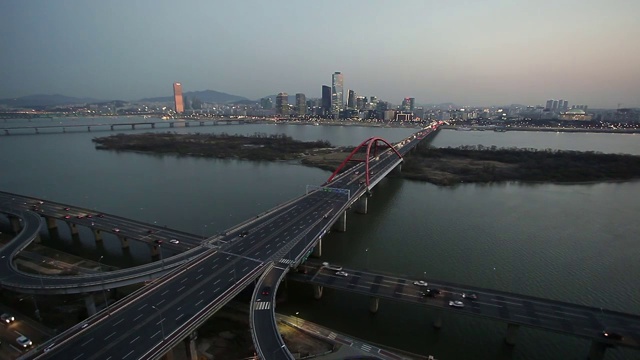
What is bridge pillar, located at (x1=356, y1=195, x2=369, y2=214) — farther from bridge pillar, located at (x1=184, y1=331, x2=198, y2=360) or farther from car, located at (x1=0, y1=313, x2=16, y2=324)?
car, located at (x1=0, y1=313, x2=16, y2=324)

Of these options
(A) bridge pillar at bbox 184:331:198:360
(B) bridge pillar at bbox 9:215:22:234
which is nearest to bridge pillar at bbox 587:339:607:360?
(A) bridge pillar at bbox 184:331:198:360

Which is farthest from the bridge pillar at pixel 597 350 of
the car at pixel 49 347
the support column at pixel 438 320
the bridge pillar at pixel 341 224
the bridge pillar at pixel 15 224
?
the bridge pillar at pixel 15 224

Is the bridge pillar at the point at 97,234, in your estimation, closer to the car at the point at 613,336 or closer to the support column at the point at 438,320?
the support column at the point at 438,320

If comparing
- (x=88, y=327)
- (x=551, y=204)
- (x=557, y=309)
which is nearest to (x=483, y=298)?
(x=557, y=309)

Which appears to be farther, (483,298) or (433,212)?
(433,212)

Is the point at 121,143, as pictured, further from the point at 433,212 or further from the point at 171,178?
the point at 433,212

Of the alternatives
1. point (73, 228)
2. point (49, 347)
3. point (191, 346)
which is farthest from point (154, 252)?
point (191, 346)

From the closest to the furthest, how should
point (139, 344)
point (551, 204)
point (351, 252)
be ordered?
point (139, 344), point (351, 252), point (551, 204)
